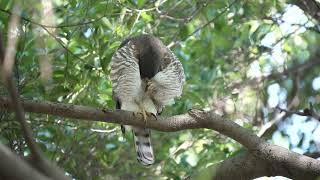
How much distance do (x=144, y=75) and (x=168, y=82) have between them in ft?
0.67

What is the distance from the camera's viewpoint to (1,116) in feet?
11.9

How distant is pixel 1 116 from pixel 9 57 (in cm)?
263

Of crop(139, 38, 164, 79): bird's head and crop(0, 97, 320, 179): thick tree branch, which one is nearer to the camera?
crop(0, 97, 320, 179): thick tree branch

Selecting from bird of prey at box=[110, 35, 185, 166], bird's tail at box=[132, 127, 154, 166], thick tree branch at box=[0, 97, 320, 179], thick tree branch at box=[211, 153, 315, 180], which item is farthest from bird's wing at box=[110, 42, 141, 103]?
thick tree branch at box=[211, 153, 315, 180]

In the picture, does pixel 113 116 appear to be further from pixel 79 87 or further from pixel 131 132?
pixel 131 132

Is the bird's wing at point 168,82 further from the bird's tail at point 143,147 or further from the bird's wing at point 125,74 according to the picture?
the bird's tail at point 143,147

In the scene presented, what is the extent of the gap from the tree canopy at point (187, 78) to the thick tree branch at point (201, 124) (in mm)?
29

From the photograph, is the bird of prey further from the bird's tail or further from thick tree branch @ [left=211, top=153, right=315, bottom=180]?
thick tree branch @ [left=211, top=153, right=315, bottom=180]

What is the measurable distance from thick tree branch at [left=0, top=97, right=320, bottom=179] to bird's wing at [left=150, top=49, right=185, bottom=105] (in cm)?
105

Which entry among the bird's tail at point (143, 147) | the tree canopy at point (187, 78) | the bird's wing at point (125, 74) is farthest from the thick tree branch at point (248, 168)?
the bird's tail at point (143, 147)

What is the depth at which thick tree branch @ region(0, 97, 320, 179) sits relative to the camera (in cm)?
292

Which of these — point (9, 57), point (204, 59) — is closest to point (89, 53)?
point (204, 59)

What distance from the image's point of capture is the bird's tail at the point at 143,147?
461 centimetres

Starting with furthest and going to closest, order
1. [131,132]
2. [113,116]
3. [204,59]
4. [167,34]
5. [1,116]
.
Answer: [204,59] < [167,34] < [131,132] < [1,116] < [113,116]
